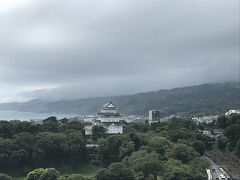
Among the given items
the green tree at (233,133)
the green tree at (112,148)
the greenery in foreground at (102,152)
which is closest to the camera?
the greenery in foreground at (102,152)

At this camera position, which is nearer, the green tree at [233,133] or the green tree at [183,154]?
the green tree at [183,154]

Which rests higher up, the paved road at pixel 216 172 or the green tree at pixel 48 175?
the green tree at pixel 48 175

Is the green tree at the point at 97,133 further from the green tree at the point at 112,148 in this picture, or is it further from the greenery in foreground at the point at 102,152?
the green tree at the point at 112,148

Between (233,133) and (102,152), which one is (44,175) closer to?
(102,152)

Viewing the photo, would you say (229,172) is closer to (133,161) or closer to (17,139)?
(133,161)

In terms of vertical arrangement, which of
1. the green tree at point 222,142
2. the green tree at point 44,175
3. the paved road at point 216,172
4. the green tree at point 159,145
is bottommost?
the paved road at point 216,172

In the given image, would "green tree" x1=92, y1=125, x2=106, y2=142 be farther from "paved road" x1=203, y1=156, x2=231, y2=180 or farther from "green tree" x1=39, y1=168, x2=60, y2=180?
"green tree" x1=39, y1=168, x2=60, y2=180

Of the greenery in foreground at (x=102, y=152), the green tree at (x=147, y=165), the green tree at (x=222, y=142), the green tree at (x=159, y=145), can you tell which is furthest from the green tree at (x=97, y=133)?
the green tree at (x=147, y=165)

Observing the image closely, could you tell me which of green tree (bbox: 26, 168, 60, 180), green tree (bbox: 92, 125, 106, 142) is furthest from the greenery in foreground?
green tree (bbox: 92, 125, 106, 142)

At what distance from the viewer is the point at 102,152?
58906 mm

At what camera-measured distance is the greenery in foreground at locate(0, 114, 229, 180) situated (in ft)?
149

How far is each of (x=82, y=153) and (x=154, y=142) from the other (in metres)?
11.1

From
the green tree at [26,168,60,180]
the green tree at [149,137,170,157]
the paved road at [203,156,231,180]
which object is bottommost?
the paved road at [203,156,231,180]

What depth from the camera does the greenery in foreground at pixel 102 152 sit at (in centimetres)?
4556
